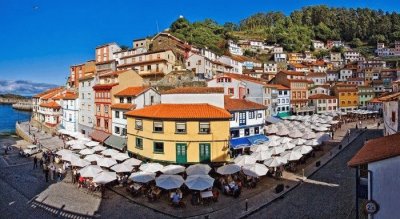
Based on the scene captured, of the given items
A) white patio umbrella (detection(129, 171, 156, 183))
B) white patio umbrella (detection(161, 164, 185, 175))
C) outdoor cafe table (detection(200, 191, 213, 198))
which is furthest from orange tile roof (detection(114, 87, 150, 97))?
outdoor cafe table (detection(200, 191, 213, 198))

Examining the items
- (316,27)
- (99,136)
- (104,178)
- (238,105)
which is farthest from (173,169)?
(316,27)

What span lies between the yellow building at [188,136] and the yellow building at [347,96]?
6783cm

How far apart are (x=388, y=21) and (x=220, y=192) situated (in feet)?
595

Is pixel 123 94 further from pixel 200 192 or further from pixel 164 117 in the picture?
pixel 200 192

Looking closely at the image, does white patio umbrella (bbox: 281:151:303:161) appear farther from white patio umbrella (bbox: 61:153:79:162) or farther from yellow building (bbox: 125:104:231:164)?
white patio umbrella (bbox: 61:153:79:162)

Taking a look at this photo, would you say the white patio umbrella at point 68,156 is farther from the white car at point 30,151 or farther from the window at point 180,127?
the white car at point 30,151

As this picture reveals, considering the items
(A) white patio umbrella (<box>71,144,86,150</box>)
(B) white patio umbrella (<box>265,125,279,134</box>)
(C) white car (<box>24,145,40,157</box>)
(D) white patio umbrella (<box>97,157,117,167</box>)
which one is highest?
(B) white patio umbrella (<box>265,125,279,134</box>)

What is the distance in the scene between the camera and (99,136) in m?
44.2

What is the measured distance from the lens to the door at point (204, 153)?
30.1 m

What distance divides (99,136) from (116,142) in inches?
233

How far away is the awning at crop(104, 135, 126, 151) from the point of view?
1490 inches

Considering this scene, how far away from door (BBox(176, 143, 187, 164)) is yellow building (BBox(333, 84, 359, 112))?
7039 cm

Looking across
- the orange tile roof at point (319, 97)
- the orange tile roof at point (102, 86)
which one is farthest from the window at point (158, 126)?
the orange tile roof at point (319, 97)

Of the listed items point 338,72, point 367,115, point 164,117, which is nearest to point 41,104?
point 164,117
